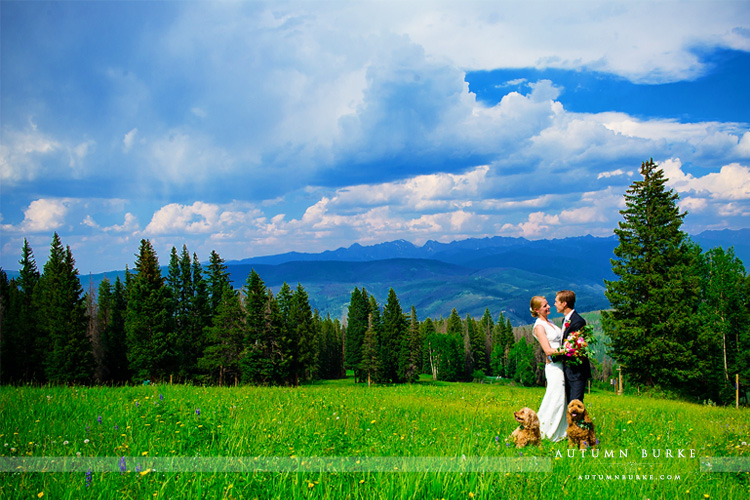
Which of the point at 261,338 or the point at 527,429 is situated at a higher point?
the point at 527,429

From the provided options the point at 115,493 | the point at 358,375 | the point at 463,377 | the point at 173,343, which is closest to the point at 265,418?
the point at 115,493

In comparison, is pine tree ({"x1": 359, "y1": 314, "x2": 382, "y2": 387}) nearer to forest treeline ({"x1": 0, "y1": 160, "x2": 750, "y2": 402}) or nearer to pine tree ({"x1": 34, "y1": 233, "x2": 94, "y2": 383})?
forest treeline ({"x1": 0, "y1": 160, "x2": 750, "y2": 402})

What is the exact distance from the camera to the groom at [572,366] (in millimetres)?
7285

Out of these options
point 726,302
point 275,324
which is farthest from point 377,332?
point 726,302

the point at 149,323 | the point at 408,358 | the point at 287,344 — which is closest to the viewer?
the point at 149,323

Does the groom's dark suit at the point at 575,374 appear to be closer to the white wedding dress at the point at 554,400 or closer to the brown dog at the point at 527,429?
the white wedding dress at the point at 554,400

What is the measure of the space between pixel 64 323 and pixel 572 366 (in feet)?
157

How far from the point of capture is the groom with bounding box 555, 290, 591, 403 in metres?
7.29

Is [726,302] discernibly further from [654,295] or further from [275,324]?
[275,324]

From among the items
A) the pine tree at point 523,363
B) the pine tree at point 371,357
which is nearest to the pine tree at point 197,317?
the pine tree at point 371,357

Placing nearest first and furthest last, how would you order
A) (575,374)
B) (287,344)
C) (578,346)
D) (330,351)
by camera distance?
1. (578,346)
2. (575,374)
3. (287,344)
4. (330,351)

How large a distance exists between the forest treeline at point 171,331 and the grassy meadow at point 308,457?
100ft

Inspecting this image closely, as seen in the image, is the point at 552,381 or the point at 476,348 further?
the point at 476,348

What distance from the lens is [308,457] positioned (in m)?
4.63
